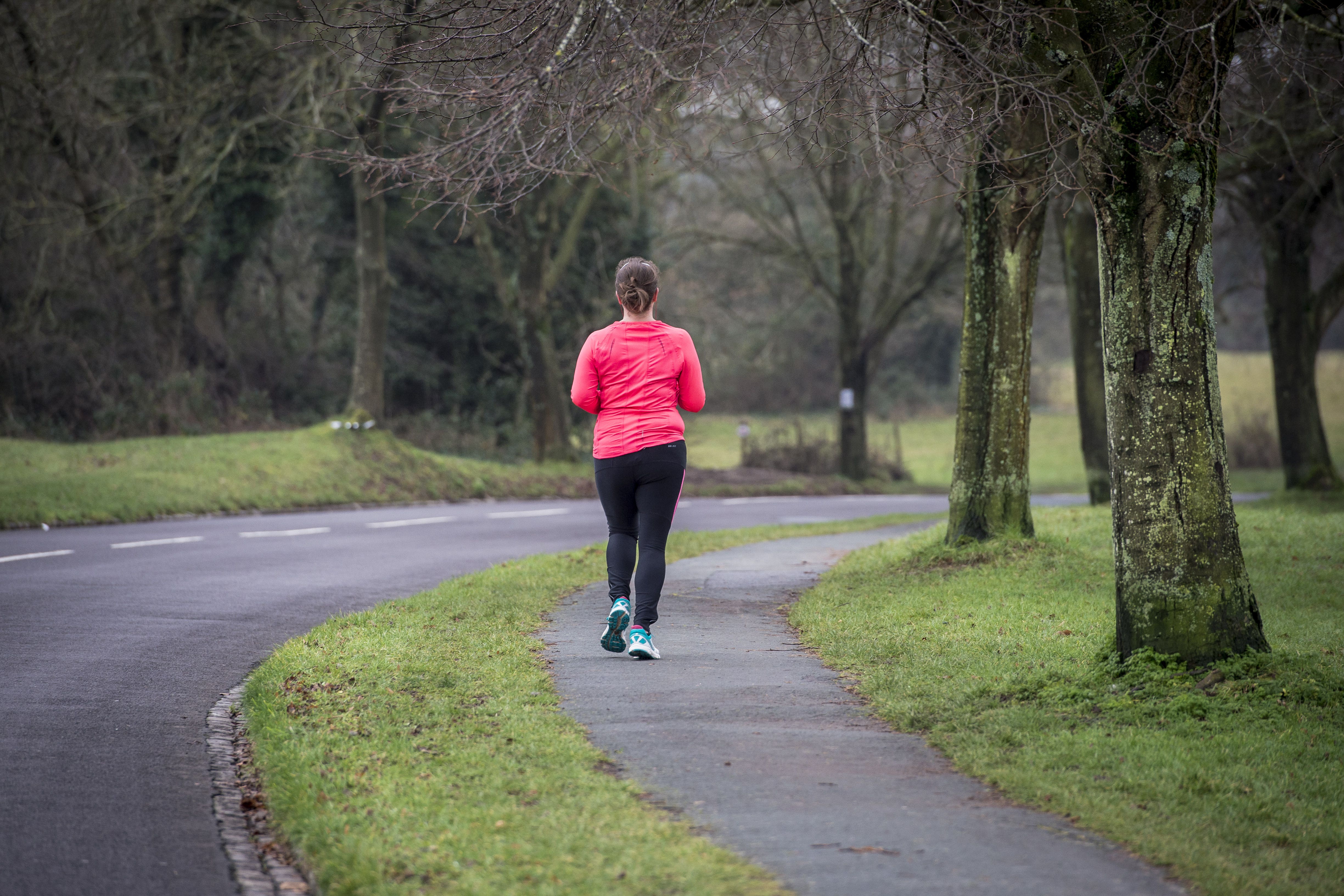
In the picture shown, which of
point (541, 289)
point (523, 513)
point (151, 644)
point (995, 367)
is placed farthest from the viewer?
point (541, 289)

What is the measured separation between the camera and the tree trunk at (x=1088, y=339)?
17812 millimetres

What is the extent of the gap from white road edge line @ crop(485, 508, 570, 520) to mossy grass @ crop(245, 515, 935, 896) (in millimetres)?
10980

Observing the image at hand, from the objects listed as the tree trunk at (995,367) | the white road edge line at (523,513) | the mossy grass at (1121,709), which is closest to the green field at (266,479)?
the white road edge line at (523,513)

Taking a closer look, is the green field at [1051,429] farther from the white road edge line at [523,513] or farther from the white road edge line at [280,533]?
the white road edge line at [280,533]

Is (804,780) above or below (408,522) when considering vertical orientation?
below

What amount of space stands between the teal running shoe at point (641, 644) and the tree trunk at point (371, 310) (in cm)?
1802

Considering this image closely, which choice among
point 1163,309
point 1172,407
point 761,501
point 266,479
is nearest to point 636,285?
point 1163,309

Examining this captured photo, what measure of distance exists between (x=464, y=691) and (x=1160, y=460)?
11.7 feet

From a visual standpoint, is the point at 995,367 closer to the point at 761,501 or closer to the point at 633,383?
the point at 633,383

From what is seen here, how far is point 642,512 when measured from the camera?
6.87 metres

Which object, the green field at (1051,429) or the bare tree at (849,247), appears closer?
the bare tree at (849,247)

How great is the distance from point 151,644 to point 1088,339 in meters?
14.2

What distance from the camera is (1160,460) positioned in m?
6.09

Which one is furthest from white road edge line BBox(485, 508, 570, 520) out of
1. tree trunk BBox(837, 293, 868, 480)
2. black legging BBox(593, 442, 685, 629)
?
tree trunk BBox(837, 293, 868, 480)
